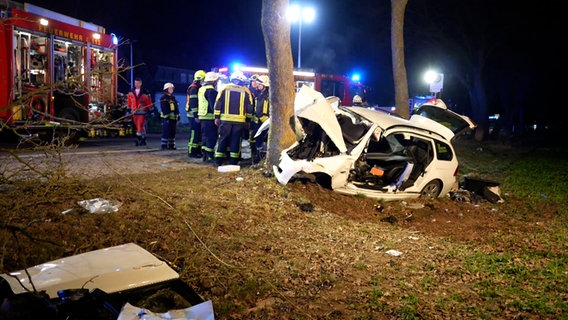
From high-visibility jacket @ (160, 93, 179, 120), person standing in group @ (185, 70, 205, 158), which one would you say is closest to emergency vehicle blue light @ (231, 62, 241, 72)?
high-visibility jacket @ (160, 93, 179, 120)

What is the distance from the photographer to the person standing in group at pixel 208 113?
1046 centimetres

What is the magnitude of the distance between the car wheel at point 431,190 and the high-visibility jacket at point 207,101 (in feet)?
15.2

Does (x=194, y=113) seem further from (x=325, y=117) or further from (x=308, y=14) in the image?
(x=308, y=14)

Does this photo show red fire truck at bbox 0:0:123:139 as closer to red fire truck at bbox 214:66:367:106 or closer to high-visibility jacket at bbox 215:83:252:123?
high-visibility jacket at bbox 215:83:252:123

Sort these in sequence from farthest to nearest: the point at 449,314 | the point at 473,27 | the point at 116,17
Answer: the point at 116,17
the point at 473,27
the point at 449,314

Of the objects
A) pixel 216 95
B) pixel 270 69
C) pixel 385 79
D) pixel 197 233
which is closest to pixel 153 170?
pixel 216 95

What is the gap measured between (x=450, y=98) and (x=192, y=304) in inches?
1678

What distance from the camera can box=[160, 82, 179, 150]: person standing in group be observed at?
39.6 feet

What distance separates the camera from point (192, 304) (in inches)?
124

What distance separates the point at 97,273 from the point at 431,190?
23.0 ft

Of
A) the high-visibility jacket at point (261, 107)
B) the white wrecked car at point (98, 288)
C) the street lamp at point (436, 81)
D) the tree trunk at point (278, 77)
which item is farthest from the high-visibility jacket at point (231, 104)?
the street lamp at point (436, 81)

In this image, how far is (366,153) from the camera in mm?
8797

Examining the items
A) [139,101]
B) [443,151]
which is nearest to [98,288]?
[443,151]

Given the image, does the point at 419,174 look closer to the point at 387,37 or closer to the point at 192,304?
the point at 192,304
